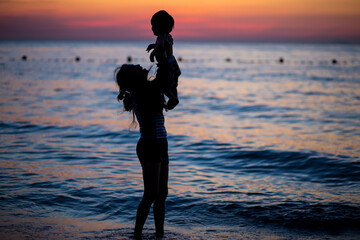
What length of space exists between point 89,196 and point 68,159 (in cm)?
311

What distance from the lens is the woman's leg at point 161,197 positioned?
15.9 ft

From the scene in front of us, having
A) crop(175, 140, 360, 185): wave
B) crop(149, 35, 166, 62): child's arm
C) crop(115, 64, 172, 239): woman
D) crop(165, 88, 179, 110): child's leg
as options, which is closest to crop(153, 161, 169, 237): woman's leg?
crop(115, 64, 172, 239): woman

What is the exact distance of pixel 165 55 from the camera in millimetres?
4312

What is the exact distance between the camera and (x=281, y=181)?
8.74 m

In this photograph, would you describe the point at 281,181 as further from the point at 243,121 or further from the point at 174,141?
the point at 243,121

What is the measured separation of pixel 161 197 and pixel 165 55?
177cm

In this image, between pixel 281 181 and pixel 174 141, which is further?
pixel 174 141

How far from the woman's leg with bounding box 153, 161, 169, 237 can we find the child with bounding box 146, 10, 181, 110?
2.70 feet

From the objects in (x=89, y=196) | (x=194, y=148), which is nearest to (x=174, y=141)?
(x=194, y=148)

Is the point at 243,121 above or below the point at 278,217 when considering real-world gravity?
above

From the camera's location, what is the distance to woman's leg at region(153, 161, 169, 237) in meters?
4.84

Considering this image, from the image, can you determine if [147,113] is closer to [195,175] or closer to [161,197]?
[161,197]

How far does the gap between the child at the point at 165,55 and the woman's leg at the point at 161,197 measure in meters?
0.82

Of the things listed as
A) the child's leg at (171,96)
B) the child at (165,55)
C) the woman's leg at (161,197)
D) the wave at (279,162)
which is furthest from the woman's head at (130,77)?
the wave at (279,162)
